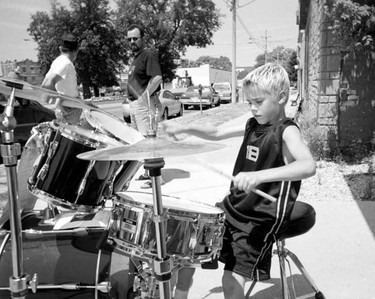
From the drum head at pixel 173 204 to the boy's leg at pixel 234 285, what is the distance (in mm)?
324

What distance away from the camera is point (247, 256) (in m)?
1.93

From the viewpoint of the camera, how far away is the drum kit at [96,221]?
5.37 feet

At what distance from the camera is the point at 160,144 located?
1565mm

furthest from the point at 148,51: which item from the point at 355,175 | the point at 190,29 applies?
the point at 190,29

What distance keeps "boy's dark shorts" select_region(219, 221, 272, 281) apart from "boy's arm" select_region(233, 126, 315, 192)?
1.20ft

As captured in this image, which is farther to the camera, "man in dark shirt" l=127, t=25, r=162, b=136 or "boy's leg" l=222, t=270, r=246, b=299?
"man in dark shirt" l=127, t=25, r=162, b=136

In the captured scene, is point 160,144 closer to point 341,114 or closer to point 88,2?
point 341,114

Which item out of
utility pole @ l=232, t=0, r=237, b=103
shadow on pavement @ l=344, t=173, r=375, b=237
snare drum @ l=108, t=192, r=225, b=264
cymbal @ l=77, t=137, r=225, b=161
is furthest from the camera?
utility pole @ l=232, t=0, r=237, b=103

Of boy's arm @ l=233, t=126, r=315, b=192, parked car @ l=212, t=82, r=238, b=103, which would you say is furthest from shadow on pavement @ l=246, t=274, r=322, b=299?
parked car @ l=212, t=82, r=238, b=103

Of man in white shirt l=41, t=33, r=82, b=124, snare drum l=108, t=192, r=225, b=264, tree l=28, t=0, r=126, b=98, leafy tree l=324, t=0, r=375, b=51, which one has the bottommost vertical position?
snare drum l=108, t=192, r=225, b=264

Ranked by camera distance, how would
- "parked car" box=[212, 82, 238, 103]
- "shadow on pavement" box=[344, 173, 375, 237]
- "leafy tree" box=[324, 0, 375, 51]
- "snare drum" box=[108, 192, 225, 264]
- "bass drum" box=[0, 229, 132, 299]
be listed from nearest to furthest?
"snare drum" box=[108, 192, 225, 264]
"bass drum" box=[0, 229, 132, 299]
"shadow on pavement" box=[344, 173, 375, 237]
"leafy tree" box=[324, 0, 375, 51]
"parked car" box=[212, 82, 238, 103]

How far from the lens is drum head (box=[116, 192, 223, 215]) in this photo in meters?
1.79

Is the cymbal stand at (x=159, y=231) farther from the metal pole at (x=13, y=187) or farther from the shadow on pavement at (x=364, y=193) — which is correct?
the shadow on pavement at (x=364, y=193)

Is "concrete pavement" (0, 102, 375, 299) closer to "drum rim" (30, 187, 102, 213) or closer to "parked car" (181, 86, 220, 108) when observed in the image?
"drum rim" (30, 187, 102, 213)
